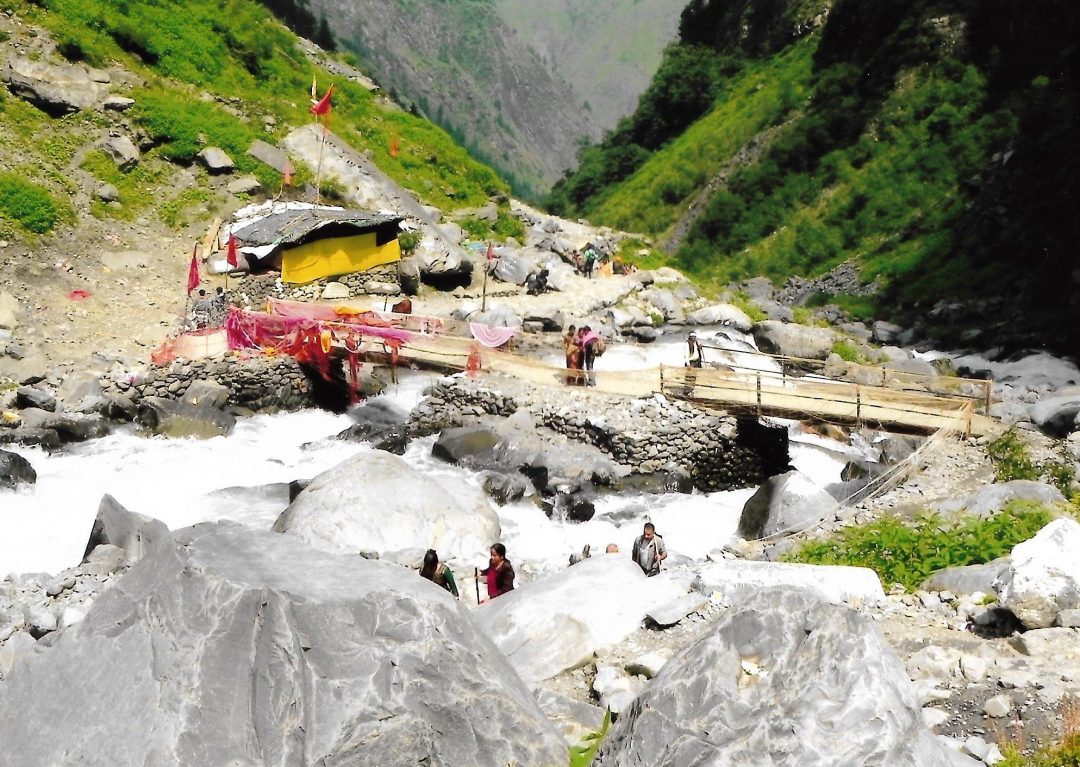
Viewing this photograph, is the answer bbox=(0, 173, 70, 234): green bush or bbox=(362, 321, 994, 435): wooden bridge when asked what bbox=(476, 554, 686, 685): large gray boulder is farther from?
bbox=(0, 173, 70, 234): green bush

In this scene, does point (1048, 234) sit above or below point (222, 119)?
below

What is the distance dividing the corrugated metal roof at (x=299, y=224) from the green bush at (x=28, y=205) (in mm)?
5583

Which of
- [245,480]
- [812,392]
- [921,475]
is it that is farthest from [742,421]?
[245,480]

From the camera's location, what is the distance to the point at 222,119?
119 ft

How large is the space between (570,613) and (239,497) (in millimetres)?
10174

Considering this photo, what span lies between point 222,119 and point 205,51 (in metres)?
6.02

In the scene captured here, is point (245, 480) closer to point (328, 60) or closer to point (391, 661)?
point (391, 661)

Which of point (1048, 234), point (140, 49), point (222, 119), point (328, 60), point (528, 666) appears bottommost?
point (528, 666)

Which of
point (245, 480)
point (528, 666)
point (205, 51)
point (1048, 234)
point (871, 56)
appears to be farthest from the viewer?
point (871, 56)

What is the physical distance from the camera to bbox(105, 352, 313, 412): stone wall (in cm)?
2192

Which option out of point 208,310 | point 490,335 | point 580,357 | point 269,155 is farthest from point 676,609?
point 269,155

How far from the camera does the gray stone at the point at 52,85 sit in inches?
1262

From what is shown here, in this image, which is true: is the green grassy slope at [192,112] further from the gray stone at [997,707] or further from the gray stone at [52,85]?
the gray stone at [997,707]

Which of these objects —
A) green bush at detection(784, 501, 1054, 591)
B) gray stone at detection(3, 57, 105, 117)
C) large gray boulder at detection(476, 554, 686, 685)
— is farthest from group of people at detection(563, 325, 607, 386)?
gray stone at detection(3, 57, 105, 117)
